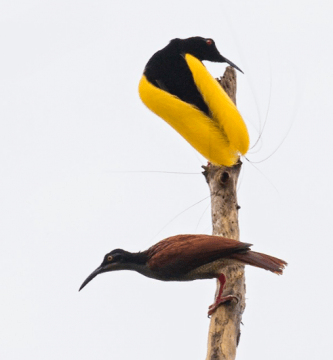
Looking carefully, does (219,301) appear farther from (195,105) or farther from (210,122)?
(195,105)

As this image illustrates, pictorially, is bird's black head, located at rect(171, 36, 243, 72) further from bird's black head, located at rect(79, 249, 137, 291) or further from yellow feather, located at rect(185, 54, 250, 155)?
bird's black head, located at rect(79, 249, 137, 291)

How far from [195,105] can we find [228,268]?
120 centimetres

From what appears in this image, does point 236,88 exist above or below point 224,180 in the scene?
above

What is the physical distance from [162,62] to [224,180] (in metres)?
1.17

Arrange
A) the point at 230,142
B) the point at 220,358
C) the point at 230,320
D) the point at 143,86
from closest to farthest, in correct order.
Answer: the point at 220,358, the point at 230,320, the point at 230,142, the point at 143,86

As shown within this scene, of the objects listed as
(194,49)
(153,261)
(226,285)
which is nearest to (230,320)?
(226,285)

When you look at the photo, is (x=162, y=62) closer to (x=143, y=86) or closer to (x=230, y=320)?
(x=143, y=86)

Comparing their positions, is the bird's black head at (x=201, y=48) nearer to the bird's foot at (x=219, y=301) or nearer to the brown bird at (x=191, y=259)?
the brown bird at (x=191, y=259)

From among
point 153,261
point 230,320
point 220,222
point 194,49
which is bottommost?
point 230,320

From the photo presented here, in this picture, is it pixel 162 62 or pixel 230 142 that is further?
pixel 162 62

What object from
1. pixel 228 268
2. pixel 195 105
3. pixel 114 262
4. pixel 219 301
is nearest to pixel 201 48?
pixel 195 105

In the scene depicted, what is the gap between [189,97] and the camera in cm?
541

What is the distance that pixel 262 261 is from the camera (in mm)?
4688

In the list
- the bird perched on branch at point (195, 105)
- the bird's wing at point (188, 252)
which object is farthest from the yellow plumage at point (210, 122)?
the bird's wing at point (188, 252)
